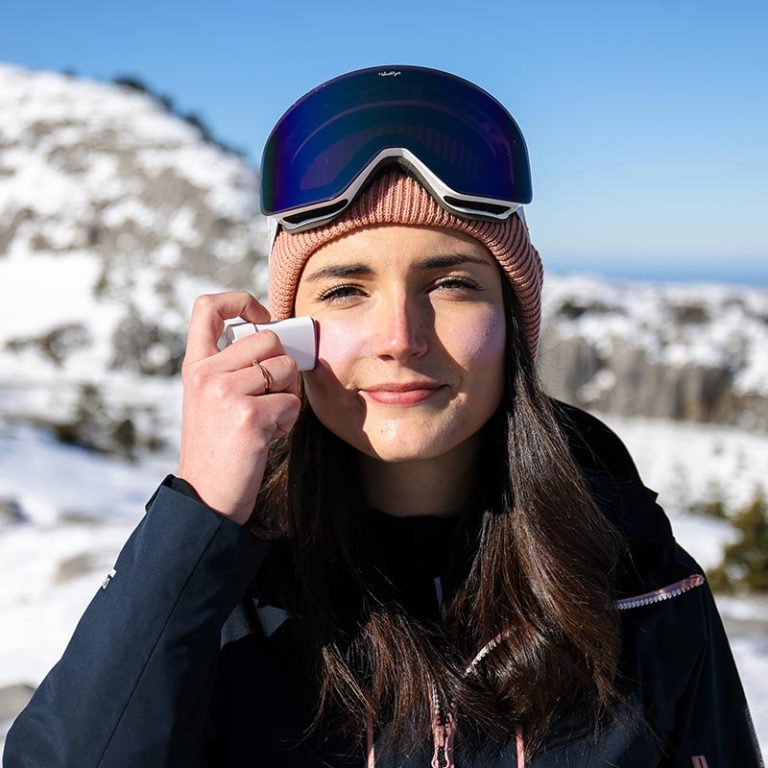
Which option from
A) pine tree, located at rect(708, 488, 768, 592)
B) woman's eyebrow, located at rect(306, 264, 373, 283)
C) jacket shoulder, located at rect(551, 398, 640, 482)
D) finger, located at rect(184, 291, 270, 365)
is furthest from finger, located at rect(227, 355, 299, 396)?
pine tree, located at rect(708, 488, 768, 592)

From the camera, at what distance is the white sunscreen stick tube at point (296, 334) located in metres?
1.60

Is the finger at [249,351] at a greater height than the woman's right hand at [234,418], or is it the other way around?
the finger at [249,351]

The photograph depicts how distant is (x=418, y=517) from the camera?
184cm

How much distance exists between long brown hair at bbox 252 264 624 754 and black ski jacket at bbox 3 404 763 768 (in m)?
0.05

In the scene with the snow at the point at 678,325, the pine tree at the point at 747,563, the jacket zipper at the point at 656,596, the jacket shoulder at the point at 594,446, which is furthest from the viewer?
the snow at the point at 678,325

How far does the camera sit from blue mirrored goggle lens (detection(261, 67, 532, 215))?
1643 mm

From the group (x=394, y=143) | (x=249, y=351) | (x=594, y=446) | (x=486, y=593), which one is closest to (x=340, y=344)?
(x=249, y=351)

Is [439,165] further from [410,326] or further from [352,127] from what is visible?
[410,326]

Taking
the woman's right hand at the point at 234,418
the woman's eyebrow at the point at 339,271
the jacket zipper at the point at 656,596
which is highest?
the woman's eyebrow at the point at 339,271

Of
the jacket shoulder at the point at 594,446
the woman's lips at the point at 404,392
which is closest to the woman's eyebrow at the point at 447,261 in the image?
the woman's lips at the point at 404,392

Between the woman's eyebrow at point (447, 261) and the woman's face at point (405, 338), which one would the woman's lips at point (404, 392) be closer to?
the woman's face at point (405, 338)

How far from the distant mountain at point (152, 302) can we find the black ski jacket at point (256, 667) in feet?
31.2

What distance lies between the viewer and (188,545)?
1.37 m

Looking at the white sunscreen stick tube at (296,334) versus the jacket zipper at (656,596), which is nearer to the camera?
the white sunscreen stick tube at (296,334)
